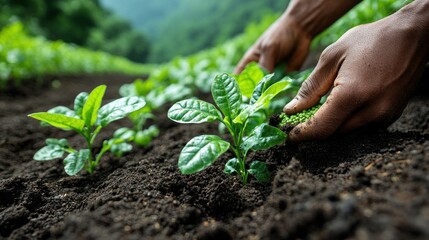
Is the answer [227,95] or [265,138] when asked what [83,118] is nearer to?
[227,95]

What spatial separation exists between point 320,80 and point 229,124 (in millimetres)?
496

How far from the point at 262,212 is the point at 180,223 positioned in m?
0.31

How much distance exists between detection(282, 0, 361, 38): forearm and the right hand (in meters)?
0.05

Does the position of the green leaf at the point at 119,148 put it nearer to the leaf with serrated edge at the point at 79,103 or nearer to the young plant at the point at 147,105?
the young plant at the point at 147,105

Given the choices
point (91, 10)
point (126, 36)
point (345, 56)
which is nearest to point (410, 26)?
point (345, 56)

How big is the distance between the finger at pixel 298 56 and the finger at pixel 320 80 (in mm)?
1182

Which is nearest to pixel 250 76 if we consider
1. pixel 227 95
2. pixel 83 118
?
pixel 227 95

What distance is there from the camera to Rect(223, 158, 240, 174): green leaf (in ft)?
4.80

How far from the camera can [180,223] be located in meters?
1.19

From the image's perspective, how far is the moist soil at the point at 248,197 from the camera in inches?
34.7

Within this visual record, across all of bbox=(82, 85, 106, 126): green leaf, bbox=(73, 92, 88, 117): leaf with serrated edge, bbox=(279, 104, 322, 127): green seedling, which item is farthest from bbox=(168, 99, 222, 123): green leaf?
bbox=(73, 92, 88, 117): leaf with serrated edge

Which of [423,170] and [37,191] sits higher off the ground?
[37,191]

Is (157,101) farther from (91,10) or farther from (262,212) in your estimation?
(91,10)

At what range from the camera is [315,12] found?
102 inches
